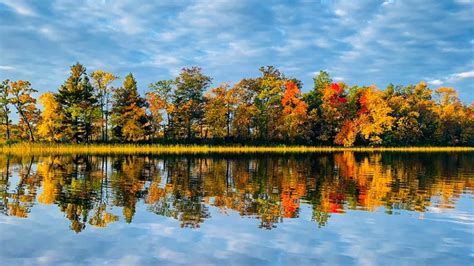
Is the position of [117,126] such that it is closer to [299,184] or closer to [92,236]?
[299,184]

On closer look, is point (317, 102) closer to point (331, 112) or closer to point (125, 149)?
point (331, 112)

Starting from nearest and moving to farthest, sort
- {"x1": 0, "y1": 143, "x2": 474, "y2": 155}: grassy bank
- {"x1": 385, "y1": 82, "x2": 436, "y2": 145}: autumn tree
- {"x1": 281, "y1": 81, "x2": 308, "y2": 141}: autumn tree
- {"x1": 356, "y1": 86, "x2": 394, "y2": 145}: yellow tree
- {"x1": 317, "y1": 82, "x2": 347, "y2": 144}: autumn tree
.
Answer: {"x1": 0, "y1": 143, "x2": 474, "y2": 155}: grassy bank < {"x1": 281, "y1": 81, "x2": 308, "y2": 141}: autumn tree < {"x1": 317, "y1": 82, "x2": 347, "y2": 144}: autumn tree < {"x1": 356, "y1": 86, "x2": 394, "y2": 145}: yellow tree < {"x1": 385, "y1": 82, "x2": 436, "y2": 145}: autumn tree

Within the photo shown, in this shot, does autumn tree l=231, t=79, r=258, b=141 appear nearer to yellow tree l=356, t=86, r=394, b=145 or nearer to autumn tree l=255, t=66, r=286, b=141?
autumn tree l=255, t=66, r=286, b=141

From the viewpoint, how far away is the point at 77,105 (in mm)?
73000

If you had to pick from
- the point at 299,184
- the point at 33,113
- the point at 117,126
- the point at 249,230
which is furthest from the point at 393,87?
the point at 249,230

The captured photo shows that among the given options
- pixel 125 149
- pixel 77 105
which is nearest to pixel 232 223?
pixel 125 149

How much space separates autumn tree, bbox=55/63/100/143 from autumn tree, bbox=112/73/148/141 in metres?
4.42

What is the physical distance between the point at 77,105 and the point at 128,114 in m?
9.82

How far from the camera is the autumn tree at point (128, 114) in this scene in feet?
255

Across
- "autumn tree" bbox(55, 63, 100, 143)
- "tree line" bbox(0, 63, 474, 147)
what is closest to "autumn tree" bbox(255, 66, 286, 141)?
"tree line" bbox(0, 63, 474, 147)

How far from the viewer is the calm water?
10875 mm

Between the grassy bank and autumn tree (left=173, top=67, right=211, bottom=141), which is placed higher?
autumn tree (left=173, top=67, right=211, bottom=141)

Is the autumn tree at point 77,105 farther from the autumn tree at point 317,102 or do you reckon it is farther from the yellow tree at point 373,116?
the yellow tree at point 373,116

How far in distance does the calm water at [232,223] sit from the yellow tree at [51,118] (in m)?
Answer: 51.2
